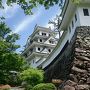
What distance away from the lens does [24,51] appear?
2096 inches

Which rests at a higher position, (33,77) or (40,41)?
(40,41)

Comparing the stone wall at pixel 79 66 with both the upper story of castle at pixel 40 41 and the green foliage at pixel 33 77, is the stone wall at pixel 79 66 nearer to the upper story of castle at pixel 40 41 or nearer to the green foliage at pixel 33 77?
the green foliage at pixel 33 77

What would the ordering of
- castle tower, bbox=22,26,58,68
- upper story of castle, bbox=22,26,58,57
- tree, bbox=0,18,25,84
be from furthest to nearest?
1. upper story of castle, bbox=22,26,58,57
2. castle tower, bbox=22,26,58,68
3. tree, bbox=0,18,25,84

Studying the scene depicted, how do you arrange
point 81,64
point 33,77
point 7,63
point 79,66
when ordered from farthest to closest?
point 7,63 → point 33,77 → point 81,64 → point 79,66

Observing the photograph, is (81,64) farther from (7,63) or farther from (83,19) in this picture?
(7,63)

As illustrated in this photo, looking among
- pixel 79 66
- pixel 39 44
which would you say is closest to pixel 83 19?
pixel 79 66

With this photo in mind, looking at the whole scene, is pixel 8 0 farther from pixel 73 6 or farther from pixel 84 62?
pixel 73 6

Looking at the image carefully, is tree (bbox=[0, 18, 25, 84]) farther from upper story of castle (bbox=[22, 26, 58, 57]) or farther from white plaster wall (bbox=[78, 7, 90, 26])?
upper story of castle (bbox=[22, 26, 58, 57])

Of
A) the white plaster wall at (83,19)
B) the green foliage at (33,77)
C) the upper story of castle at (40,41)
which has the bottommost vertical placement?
the green foliage at (33,77)

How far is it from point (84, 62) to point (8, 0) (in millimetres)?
6621

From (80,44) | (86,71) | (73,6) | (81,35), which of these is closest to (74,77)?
(86,71)

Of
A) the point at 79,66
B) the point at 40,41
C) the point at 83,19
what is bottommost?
the point at 79,66

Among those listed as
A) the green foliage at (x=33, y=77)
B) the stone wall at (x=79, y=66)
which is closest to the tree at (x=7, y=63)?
the green foliage at (x=33, y=77)

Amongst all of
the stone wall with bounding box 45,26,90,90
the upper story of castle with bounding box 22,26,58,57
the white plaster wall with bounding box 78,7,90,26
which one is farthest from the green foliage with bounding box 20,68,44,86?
the upper story of castle with bounding box 22,26,58,57
